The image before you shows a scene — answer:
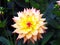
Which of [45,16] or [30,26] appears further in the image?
[45,16]

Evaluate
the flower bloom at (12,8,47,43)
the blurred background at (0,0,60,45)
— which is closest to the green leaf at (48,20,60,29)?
the blurred background at (0,0,60,45)

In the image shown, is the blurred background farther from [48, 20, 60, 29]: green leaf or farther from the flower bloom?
the flower bloom

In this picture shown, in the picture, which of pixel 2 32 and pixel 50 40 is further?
pixel 2 32

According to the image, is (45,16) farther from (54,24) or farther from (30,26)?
(30,26)

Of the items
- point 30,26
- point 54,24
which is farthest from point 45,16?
point 30,26

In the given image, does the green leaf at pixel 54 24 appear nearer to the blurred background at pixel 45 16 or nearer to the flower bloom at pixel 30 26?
the blurred background at pixel 45 16

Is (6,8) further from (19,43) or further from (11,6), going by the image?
(19,43)

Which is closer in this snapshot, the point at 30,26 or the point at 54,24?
the point at 30,26

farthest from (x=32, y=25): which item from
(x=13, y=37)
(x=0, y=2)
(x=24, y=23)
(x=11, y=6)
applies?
(x=0, y=2)
